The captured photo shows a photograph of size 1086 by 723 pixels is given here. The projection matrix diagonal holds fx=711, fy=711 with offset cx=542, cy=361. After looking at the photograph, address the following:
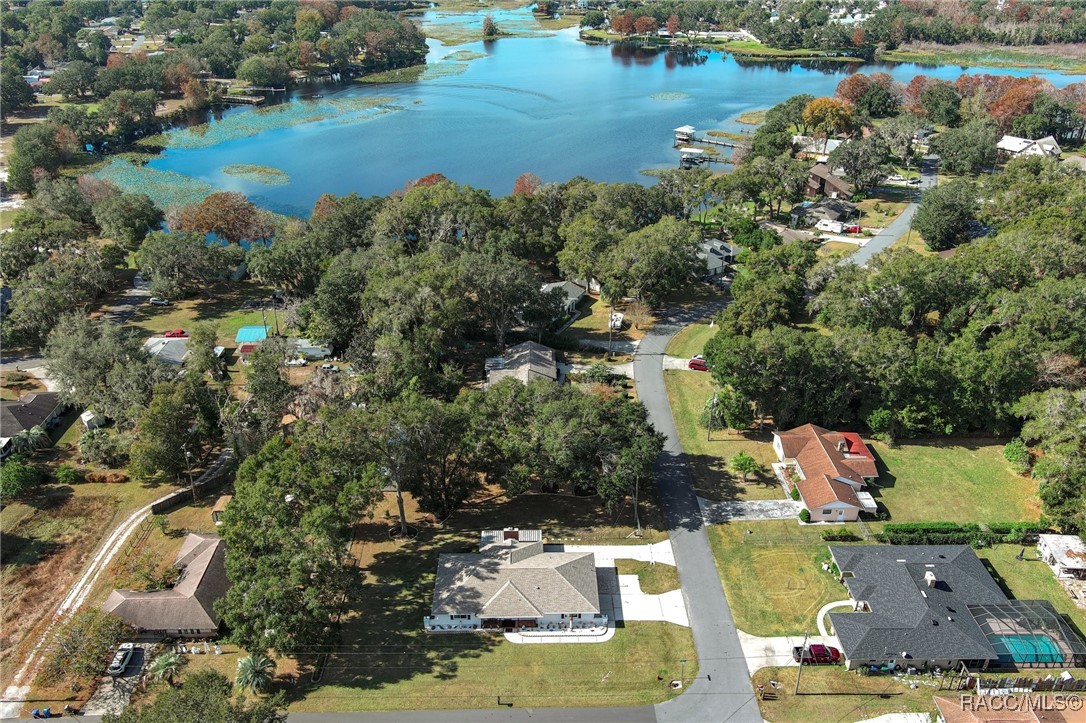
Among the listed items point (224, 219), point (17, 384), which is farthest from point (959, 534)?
point (224, 219)

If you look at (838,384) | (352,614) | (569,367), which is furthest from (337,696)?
(838,384)

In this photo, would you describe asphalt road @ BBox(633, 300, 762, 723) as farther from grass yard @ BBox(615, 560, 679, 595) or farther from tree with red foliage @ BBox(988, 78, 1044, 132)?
tree with red foliage @ BBox(988, 78, 1044, 132)

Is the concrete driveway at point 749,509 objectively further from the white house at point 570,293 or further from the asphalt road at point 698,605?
the white house at point 570,293

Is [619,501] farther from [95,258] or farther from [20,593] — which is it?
[95,258]

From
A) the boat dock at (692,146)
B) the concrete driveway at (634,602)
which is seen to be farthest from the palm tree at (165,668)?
the boat dock at (692,146)

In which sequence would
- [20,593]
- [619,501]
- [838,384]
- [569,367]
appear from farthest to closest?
[569,367] < [838,384] < [619,501] < [20,593]

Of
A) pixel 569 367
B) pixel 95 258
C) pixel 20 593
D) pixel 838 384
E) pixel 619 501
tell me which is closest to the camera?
pixel 20 593

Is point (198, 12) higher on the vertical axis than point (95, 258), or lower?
higher
